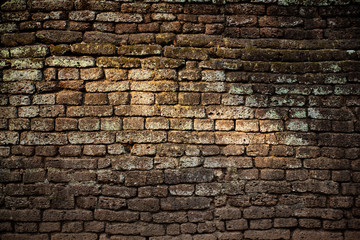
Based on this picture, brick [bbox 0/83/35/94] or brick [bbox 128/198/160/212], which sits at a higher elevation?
brick [bbox 0/83/35/94]

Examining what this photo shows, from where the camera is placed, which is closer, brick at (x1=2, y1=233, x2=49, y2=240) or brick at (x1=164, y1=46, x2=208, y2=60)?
brick at (x1=2, y1=233, x2=49, y2=240)

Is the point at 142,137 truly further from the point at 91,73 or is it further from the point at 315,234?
the point at 315,234

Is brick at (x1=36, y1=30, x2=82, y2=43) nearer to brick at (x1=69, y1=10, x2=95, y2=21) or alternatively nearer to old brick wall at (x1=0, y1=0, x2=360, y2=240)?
old brick wall at (x1=0, y1=0, x2=360, y2=240)

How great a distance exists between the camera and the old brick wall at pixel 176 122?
2180mm

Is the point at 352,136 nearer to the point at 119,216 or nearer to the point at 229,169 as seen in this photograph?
the point at 229,169

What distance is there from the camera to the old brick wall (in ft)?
7.15

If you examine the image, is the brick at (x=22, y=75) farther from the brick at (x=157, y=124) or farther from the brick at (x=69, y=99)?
the brick at (x=157, y=124)

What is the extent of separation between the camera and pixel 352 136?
225 cm

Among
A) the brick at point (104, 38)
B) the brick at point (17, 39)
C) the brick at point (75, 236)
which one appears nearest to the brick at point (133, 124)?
the brick at point (104, 38)

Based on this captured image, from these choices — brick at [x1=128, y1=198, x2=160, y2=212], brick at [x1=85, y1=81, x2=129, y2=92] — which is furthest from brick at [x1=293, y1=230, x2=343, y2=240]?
brick at [x1=85, y1=81, x2=129, y2=92]

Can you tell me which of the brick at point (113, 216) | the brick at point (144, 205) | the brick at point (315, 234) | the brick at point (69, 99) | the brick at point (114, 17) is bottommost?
the brick at point (315, 234)

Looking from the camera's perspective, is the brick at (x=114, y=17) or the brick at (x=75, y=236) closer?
the brick at (x=75, y=236)

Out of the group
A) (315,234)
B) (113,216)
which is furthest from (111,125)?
(315,234)

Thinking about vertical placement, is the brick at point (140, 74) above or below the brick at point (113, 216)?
above
